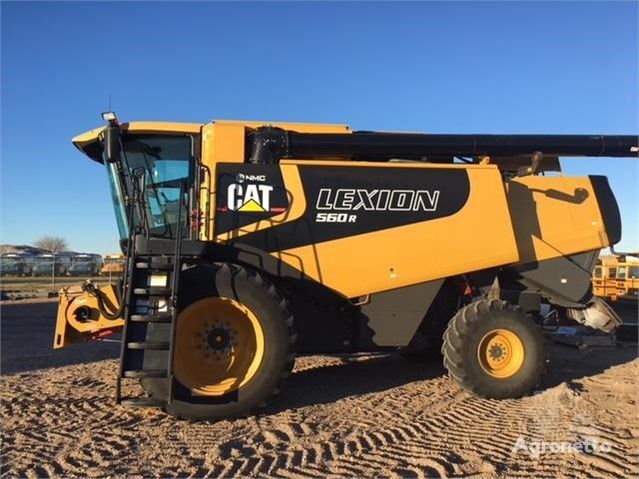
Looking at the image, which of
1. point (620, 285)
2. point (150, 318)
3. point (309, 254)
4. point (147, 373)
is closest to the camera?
point (147, 373)

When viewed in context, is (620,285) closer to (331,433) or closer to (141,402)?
(331,433)

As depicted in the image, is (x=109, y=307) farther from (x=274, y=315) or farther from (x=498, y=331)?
(x=498, y=331)

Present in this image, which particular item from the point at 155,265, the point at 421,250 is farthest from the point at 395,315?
the point at 155,265

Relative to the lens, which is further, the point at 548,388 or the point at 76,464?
the point at 548,388

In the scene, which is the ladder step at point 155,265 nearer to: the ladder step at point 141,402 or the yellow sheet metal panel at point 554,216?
the ladder step at point 141,402

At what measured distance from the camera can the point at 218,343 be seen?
6.05 m

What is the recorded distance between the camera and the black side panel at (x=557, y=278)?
7629 millimetres

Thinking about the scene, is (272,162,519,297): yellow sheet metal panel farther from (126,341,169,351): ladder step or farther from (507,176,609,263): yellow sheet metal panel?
(126,341,169,351): ladder step

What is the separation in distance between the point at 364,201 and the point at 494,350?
228 centimetres

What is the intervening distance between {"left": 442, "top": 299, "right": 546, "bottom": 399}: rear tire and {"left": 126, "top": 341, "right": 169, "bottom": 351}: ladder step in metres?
3.13

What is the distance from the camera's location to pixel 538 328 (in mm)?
7059

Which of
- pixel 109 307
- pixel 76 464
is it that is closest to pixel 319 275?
pixel 109 307

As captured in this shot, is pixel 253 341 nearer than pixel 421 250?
Yes

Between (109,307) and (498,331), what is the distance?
172 inches
